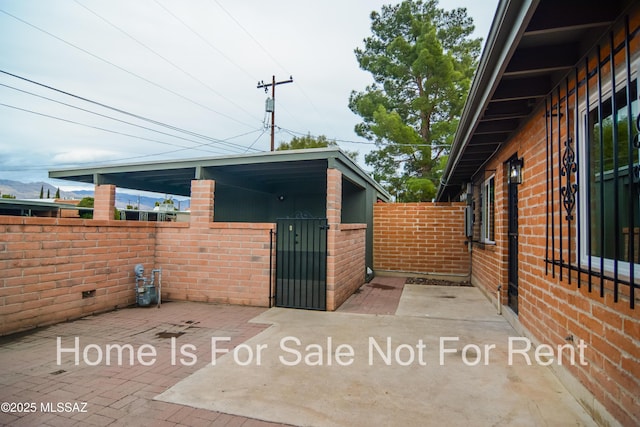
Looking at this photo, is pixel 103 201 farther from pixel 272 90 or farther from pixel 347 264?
pixel 272 90

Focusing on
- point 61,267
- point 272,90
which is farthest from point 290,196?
point 272,90

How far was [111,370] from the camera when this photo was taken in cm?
305

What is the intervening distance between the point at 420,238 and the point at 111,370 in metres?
7.69

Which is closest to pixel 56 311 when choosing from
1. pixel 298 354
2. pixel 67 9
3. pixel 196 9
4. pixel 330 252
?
pixel 298 354

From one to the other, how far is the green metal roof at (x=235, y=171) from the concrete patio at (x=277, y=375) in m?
2.79

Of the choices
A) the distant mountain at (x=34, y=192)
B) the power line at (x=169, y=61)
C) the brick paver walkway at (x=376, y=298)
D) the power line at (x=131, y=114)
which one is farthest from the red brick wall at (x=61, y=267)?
the distant mountain at (x=34, y=192)

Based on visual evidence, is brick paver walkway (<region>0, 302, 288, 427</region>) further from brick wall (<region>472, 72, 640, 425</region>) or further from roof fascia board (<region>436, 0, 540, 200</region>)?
roof fascia board (<region>436, 0, 540, 200</region>)

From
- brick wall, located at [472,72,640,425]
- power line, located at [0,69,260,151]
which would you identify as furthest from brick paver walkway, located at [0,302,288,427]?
power line, located at [0,69,260,151]

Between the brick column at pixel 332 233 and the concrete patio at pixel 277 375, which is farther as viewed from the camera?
the brick column at pixel 332 233

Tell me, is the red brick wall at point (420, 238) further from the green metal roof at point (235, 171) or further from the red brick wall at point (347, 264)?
the red brick wall at point (347, 264)

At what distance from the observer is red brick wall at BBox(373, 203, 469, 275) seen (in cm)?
890

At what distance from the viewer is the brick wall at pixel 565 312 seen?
191 cm

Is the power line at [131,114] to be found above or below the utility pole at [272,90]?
below

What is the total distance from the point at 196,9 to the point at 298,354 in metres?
11.4
